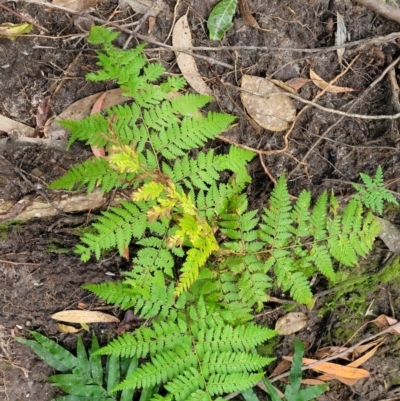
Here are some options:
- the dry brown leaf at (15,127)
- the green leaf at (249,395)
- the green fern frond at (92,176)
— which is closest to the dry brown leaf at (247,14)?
the green fern frond at (92,176)

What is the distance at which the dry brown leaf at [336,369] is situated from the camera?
381cm

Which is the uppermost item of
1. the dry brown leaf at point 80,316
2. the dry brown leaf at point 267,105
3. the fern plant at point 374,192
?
the dry brown leaf at point 267,105

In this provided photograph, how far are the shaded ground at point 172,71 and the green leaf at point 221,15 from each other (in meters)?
0.08

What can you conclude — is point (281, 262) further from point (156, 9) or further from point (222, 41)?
point (156, 9)

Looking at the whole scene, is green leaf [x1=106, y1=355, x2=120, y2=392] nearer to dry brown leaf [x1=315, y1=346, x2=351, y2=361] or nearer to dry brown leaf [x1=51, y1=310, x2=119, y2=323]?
dry brown leaf [x1=51, y1=310, x2=119, y2=323]

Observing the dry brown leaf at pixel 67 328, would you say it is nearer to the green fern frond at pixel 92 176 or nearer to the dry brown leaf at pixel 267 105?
the green fern frond at pixel 92 176

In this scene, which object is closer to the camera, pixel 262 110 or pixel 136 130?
pixel 136 130

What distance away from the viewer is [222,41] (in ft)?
11.3

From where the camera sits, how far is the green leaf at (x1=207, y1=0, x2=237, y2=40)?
336 cm

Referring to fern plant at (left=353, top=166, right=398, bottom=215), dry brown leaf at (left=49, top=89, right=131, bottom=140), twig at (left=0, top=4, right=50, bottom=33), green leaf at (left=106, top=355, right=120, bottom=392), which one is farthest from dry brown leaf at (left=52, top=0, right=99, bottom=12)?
green leaf at (left=106, top=355, right=120, bottom=392)

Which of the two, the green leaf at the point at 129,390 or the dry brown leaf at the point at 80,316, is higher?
the dry brown leaf at the point at 80,316

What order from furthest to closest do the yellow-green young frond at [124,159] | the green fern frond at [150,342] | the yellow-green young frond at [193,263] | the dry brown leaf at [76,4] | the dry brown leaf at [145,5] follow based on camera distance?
the dry brown leaf at [145,5], the dry brown leaf at [76,4], the green fern frond at [150,342], the yellow-green young frond at [193,263], the yellow-green young frond at [124,159]

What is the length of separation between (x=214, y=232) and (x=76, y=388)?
4.85 feet

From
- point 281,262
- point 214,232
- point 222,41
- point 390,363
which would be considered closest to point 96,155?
point 214,232
